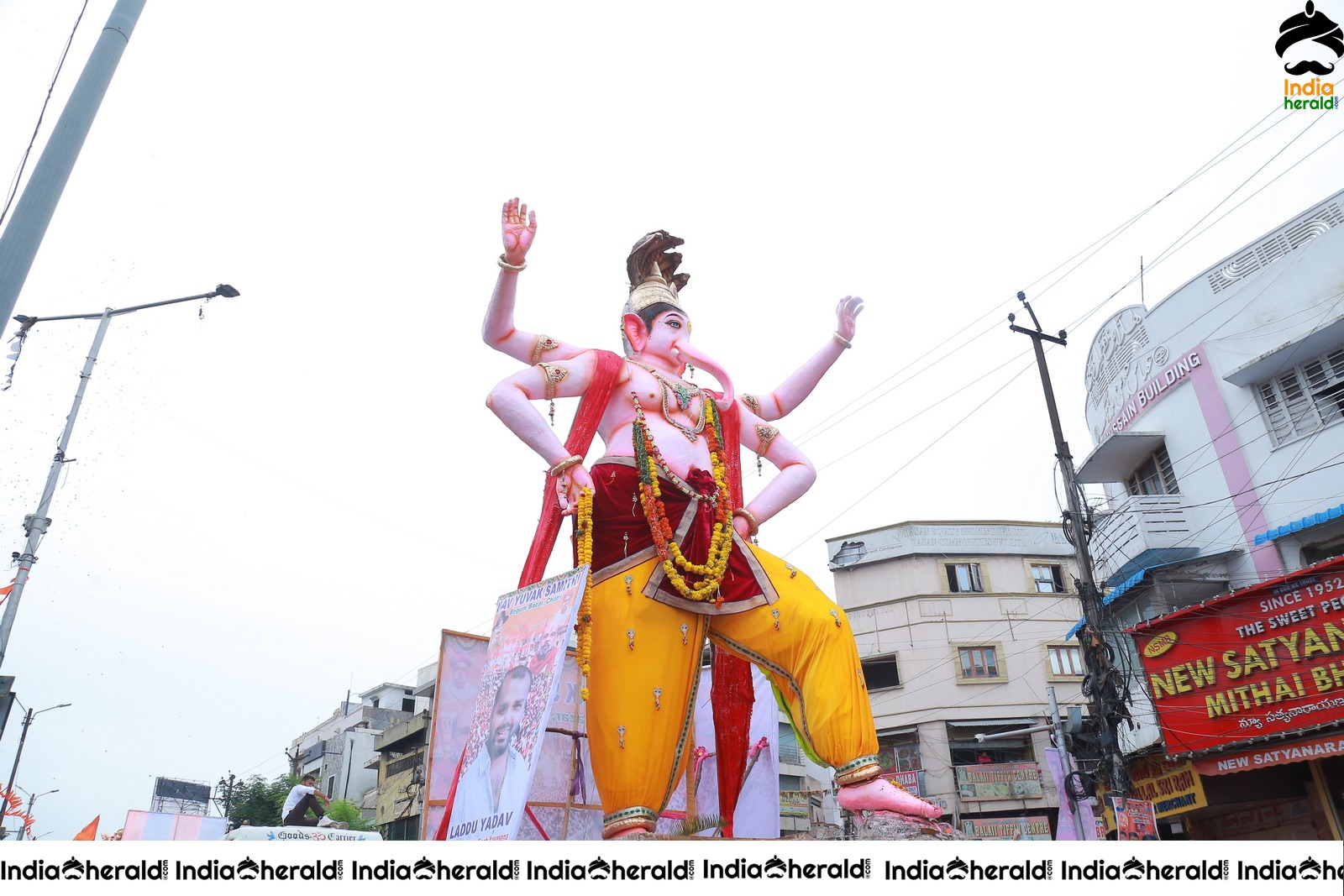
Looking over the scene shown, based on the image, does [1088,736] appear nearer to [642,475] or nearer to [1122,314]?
[1122,314]

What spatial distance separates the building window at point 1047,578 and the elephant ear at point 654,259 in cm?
2094

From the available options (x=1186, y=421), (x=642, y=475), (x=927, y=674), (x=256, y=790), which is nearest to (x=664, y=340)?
(x=642, y=475)

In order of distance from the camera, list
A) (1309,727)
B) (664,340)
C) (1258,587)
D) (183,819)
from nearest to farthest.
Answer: (664,340), (183,819), (1309,727), (1258,587)

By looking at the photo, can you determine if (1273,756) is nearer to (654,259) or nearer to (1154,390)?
(1154,390)

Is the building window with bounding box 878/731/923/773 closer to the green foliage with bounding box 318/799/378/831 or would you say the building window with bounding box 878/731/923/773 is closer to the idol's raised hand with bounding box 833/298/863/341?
the green foliage with bounding box 318/799/378/831

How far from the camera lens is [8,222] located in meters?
3.25

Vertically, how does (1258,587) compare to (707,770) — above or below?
above

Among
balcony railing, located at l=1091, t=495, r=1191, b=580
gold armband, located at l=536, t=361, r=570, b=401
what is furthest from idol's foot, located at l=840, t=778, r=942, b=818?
balcony railing, located at l=1091, t=495, r=1191, b=580

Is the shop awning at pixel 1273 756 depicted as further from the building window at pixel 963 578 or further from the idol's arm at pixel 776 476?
the building window at pixel 963 578

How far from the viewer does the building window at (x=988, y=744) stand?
2227 cm

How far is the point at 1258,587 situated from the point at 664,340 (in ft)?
29.3

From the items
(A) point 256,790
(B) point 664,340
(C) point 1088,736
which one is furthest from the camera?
(A) point 256,790

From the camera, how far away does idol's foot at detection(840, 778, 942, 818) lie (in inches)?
156
